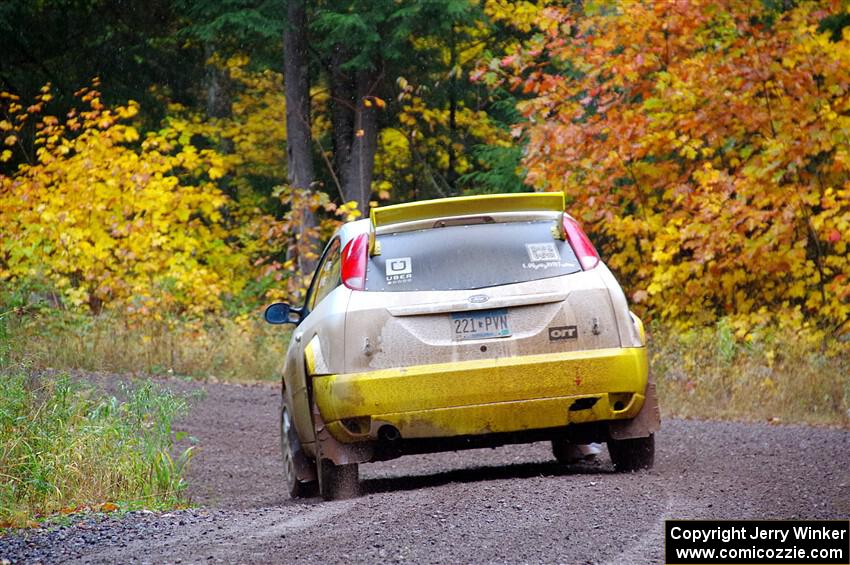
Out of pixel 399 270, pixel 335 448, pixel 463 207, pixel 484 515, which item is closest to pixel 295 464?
pixel 335 448

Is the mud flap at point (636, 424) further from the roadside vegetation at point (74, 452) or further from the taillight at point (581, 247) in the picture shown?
the roadside vegetation at point (74, 452)

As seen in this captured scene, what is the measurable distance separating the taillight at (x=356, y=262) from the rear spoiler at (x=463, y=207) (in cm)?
15

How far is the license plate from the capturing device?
26.3ft

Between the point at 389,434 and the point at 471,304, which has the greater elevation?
the point at 471,304

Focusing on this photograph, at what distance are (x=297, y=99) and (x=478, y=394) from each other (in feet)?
72.0

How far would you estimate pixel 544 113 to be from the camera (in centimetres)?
2091

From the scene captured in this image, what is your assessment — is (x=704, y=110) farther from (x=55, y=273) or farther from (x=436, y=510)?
(x=436, y=510)

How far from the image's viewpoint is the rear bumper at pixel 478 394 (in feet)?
26.2

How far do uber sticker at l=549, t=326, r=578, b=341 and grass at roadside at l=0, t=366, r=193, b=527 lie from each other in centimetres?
274

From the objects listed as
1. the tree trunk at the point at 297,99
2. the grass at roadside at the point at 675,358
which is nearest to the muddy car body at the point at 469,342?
the grass at roadside at the point at 675,358

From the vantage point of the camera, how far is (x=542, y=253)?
8.38 meters

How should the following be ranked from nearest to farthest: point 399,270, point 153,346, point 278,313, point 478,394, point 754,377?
point 478,394
point 399,270
point 278,313
point 754,377
point 153,346

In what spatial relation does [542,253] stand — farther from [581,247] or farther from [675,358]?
[675,358]

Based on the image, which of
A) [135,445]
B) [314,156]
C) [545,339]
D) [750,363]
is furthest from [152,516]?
[314,156]
